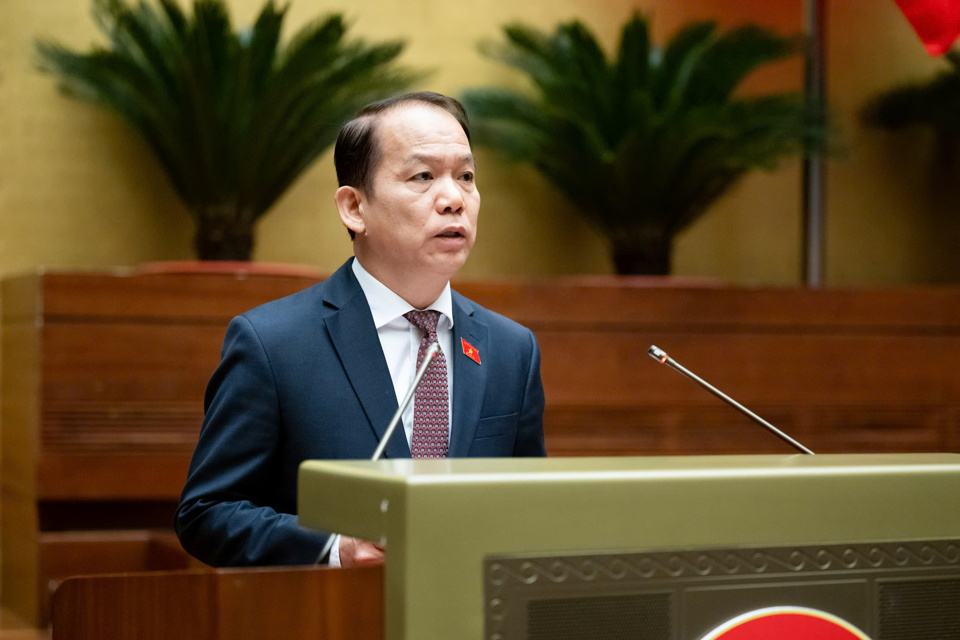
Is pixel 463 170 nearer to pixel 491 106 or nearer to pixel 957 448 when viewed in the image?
pixel 491 106

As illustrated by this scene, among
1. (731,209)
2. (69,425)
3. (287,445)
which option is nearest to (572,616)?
(287,445)

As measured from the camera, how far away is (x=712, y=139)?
14.2ft

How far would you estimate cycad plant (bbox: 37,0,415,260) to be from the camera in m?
3.90

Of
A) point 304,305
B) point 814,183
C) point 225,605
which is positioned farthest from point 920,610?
point 814,183

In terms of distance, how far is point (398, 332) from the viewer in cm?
183

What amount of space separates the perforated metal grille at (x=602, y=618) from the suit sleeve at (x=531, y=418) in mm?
855

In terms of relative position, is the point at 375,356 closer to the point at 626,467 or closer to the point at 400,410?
the point at 400,410

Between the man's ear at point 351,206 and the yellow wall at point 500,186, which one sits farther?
the yellow wall at point 500,186

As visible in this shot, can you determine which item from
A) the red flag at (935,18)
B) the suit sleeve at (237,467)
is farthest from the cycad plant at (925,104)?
the suit sleeve at (237,467)

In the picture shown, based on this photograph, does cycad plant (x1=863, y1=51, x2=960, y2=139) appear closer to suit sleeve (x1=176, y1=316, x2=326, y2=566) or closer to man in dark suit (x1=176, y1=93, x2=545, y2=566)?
Answer: man in dark suit (x1=176, y1=93, x2=545, y2=566)

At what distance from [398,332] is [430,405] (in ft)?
0.47

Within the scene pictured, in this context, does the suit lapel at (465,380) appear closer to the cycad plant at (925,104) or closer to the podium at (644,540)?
the podium at (644,540)

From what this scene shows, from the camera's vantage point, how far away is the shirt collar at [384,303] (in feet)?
5.97

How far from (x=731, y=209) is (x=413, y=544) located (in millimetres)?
4320
